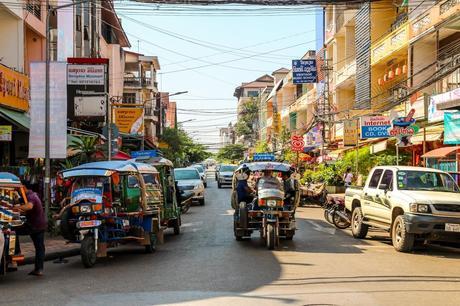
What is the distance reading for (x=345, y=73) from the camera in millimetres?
39156

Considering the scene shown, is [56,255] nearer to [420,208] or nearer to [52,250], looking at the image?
[52,250]

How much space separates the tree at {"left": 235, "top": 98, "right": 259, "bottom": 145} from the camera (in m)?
111

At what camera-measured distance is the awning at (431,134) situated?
74.5 ft

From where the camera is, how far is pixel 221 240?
15.0m

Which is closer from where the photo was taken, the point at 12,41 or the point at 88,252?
the point at 88,252

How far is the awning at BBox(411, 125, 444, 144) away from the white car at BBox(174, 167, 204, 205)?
390 inches

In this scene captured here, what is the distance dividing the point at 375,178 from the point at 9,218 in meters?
9.26

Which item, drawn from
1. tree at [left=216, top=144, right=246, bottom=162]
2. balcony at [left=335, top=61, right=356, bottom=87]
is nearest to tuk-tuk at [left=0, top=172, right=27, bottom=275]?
balcony at [left=335, top=61, right=356, bottom=87]

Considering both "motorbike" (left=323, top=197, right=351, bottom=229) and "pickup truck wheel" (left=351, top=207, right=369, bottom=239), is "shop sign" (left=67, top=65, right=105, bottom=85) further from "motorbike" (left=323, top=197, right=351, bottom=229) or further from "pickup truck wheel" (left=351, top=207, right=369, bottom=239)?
"pickup truck wheel" (left=351, top=207, right=369, bottom=239)

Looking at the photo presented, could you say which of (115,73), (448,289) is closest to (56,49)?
(115,73)

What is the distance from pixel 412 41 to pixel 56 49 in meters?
16.7

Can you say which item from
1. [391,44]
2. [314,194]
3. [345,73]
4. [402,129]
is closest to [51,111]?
[402,129]

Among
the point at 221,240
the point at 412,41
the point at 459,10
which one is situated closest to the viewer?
the point at 221,240

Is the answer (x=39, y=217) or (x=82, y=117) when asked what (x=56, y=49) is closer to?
(x=82, y=117)
